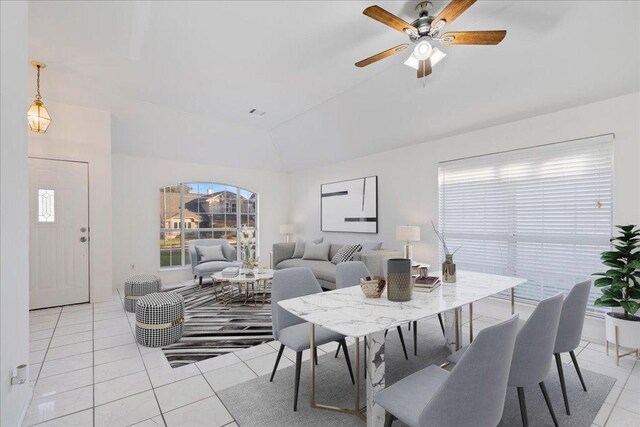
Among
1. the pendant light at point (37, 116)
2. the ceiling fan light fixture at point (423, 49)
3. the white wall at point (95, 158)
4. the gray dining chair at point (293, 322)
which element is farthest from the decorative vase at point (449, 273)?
the white wall at point (95, 158)

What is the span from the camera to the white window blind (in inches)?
126

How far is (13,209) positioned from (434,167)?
15.5 ft

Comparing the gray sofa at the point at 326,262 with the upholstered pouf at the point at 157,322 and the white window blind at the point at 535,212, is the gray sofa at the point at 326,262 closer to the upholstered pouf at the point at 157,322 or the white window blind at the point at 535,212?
the white window blind at the point at 535,212

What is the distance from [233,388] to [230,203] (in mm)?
5294

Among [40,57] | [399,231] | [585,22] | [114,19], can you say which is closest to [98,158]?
[40,57]

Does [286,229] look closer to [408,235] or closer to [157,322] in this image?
[408,235]

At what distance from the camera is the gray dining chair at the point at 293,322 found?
2104 mm

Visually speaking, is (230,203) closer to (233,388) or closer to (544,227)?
(233,388)

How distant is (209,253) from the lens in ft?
→ 19.2

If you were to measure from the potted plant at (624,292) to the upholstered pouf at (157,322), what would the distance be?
4.13 meters

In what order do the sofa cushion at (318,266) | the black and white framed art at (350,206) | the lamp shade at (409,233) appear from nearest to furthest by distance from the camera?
1. the lamp shade at (409,233)
2. the sofa cushion at (318,266)
3. the black and white framed art at (350,206)

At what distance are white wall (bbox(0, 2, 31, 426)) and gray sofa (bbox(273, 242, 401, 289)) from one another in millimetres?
3387

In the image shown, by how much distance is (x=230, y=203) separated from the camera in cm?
713

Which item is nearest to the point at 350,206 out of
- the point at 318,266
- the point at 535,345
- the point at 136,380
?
the point at 318,266
